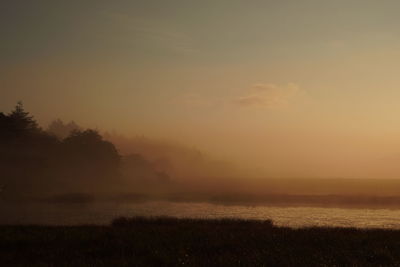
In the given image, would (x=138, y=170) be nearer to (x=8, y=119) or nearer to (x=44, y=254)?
(x=8, y=119)

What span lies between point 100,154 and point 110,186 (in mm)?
11577

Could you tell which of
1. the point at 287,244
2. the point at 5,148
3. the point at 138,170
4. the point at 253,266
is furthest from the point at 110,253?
the point at 138,170

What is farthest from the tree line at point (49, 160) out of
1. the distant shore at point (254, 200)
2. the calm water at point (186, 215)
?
the calm water at point (186, 215)

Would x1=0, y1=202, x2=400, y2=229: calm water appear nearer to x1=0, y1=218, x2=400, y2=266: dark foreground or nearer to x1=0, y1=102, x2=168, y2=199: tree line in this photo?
x1=0, y1=218, x2=400, y2=266: dark foreground

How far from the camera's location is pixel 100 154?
440ft

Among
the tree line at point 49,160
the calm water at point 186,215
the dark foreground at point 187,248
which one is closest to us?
the dark foreground at point 187,248

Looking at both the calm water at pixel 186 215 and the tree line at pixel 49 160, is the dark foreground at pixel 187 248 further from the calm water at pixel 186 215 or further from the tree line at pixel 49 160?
the tree line at pixel 49 160

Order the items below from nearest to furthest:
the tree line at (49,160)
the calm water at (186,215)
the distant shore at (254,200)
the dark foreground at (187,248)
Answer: the dark foreground at (187,248), the calm water at (186,215), the distant shore at (254,200), the tree line at (49,160)

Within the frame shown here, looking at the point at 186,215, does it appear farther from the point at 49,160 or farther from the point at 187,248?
the point at 49,160

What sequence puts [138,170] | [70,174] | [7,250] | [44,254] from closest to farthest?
[44,254]
[7,250]
[70,174]
[138,170]

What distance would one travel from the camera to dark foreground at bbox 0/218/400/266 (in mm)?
17469

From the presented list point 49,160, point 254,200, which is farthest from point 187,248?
point 49,160

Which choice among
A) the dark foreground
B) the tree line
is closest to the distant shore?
the tree line

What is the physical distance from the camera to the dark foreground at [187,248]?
17.5m
